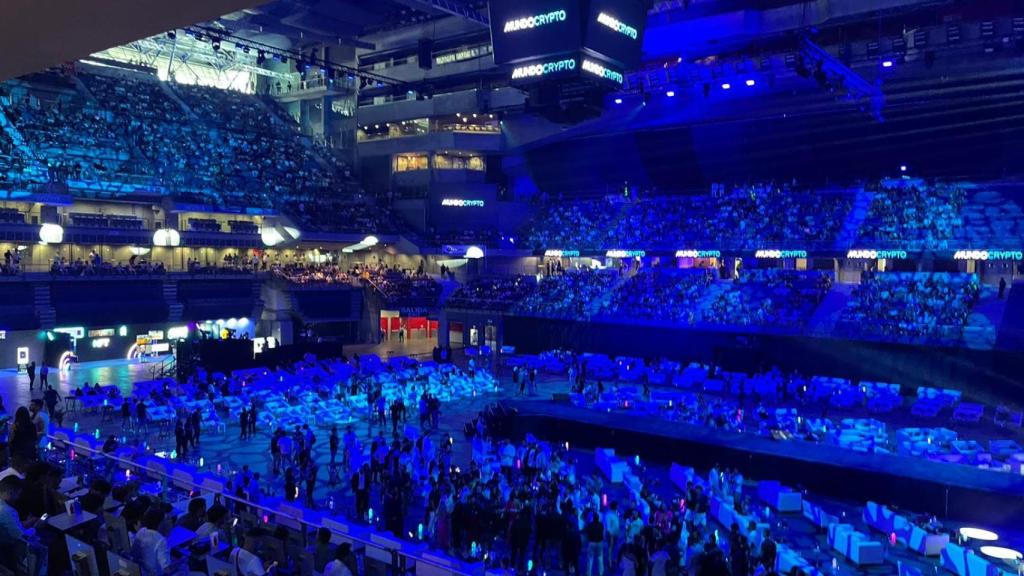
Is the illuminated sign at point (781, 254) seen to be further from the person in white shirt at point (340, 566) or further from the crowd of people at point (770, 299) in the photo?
the person in white shirt at point (340, 566)

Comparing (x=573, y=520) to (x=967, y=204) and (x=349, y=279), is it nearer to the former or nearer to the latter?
(x=967, y=204)

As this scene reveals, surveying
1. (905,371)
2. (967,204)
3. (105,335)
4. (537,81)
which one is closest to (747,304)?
(905,371)

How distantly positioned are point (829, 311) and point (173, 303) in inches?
1153

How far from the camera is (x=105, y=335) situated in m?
36.0

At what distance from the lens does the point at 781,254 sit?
3681cm

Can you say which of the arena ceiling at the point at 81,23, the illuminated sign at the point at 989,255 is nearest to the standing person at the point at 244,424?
the arena ceiling at the point at 81,23

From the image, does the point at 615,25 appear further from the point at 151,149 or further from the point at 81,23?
the point at 151,149

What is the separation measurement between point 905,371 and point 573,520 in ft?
65.7

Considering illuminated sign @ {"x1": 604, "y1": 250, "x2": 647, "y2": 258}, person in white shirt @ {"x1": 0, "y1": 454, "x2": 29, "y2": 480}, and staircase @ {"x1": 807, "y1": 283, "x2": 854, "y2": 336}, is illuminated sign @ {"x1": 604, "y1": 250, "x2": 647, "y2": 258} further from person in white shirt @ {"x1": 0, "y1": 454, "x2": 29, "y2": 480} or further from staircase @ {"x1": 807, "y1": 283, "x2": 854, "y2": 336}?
person in white shirt @ {"x1": 0, "y1": 454, "x2": 29, "y2": 480}

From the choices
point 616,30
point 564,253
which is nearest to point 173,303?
point 564,253

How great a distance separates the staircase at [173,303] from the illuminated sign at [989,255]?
1350 inches

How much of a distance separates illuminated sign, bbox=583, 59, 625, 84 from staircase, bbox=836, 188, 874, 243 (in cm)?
1777

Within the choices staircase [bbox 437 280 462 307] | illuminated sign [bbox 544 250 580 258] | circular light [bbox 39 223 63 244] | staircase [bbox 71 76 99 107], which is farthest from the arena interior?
circular light [bbox 39 223 63 244]

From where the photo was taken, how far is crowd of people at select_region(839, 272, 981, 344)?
91.2 feet
